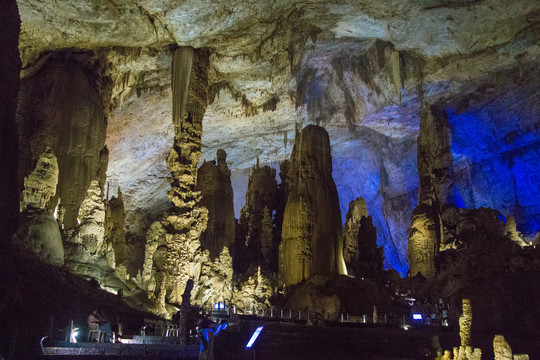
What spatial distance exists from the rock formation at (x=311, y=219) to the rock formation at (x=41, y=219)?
11818 mm

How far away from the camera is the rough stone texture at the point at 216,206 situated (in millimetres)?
29156

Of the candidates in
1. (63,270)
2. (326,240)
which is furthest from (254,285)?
(63,270)

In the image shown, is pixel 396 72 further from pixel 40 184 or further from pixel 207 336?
pixel 207 336

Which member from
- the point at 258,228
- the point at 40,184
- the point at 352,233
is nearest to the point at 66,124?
the point at 40,184

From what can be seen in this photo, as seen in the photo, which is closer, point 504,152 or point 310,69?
point 310,69

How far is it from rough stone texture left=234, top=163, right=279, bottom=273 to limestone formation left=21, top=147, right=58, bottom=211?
1441cm

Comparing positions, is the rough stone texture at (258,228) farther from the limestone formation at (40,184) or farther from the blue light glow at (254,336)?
the blue light glow at (254,336)

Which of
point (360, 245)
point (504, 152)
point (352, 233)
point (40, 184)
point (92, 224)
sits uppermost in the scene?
point (504, 152)

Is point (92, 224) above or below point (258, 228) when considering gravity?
below

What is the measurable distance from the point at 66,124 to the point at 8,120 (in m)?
18.5

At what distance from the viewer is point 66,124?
72.6 feet

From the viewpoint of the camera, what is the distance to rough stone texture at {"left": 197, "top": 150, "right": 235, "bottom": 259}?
29156mm

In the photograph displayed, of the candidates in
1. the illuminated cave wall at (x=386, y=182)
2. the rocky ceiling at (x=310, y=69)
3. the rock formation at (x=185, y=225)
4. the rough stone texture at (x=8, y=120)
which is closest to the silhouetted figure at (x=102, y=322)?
the rock formation at (x=185, y=225)

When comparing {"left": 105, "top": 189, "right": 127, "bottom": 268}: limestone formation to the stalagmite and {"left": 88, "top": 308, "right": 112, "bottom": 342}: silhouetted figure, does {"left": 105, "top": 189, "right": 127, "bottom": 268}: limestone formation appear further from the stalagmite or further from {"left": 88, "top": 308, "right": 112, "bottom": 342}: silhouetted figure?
the stalagmite
